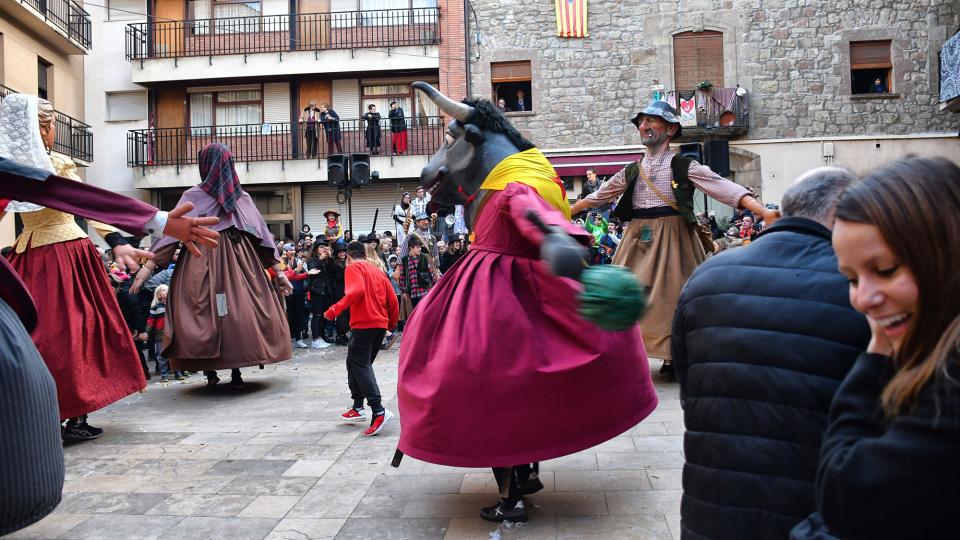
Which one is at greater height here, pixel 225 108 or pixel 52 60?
pixel 52 60

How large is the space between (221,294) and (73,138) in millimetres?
21671

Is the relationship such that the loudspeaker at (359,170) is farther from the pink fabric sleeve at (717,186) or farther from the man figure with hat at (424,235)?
the pink fabric sleeve at (717,186)

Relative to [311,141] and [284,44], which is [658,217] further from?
[284,44]

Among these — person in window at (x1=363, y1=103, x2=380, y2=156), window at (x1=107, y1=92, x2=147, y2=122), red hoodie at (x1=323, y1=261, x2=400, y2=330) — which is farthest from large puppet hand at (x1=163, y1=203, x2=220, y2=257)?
window at (x1=107, y1=92, x2=147, y2=122)

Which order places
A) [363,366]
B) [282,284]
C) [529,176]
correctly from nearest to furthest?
[529,176] → [363,366] → [282,284]

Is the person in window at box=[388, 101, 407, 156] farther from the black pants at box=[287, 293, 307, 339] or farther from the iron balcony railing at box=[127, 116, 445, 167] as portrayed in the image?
the black pants at box=[287, 293, 307, 339]

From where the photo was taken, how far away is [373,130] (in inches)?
987

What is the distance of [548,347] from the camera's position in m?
3.73

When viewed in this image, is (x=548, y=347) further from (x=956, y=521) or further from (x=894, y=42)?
(x=894, y=42)

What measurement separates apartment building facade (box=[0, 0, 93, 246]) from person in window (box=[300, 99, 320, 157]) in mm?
6836

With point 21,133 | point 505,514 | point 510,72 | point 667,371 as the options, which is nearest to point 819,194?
point 505,514

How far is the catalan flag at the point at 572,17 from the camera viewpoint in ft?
78.9

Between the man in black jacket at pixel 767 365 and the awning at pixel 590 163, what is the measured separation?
21820 millimetres

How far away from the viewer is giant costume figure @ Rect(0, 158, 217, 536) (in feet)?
9.55
